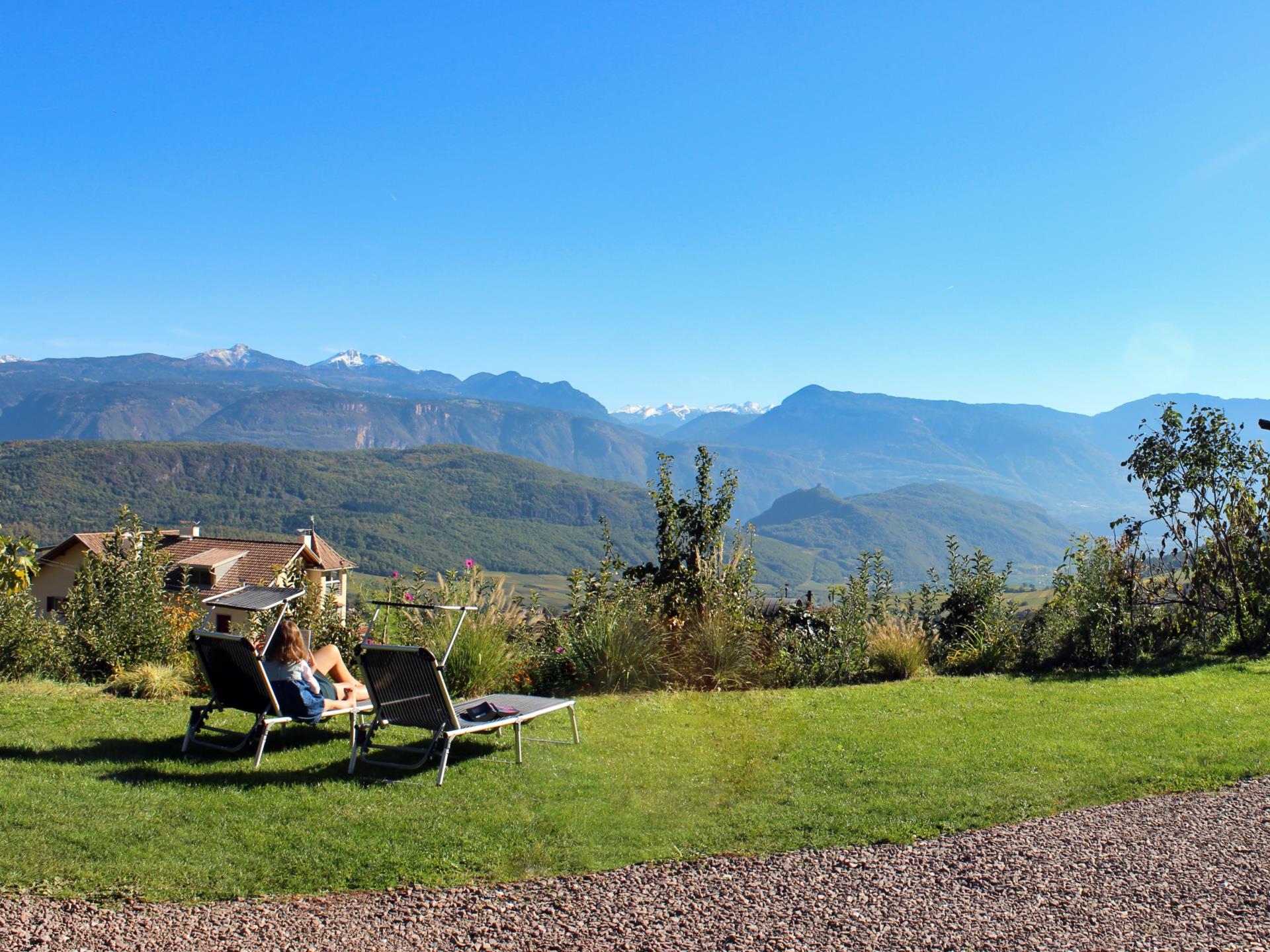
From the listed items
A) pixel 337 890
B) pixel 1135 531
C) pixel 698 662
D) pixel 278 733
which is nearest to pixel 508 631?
pixel 698 662

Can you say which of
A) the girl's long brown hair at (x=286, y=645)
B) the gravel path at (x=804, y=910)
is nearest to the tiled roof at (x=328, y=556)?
the girl's long brown hair at (x=286, y=645)

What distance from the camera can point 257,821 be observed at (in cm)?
446

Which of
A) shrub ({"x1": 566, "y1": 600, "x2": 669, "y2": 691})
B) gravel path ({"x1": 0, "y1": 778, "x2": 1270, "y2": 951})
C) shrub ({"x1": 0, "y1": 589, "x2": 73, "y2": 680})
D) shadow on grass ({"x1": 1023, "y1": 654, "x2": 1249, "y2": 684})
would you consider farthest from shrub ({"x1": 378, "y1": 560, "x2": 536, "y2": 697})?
shadow on grass ({"x1": 1023, "y1": 654, "x2": 1249, "y2": 684})

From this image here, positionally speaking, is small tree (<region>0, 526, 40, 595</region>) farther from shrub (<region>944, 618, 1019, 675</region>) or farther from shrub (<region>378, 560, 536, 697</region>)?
shrub (<region>944, 618, 1019, 675</region>)

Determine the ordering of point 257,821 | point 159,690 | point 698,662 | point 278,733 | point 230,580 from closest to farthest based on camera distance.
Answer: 1. point 257,821
2. point 278,733
3. point 159,690
4. point 698,662
5. point 230,580

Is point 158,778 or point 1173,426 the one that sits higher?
point 1173,426

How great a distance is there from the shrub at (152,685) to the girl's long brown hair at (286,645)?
206 centimetres

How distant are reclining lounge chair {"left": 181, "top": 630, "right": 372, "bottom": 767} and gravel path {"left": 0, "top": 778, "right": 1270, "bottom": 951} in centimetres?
208

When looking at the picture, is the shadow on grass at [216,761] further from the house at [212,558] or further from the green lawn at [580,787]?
the house at [212,558]

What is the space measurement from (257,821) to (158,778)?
3.44 feet

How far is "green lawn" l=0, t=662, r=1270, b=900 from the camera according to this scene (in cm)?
401

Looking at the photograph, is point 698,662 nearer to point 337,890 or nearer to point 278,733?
point 278,733

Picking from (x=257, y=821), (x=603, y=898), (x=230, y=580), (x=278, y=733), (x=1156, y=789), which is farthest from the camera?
(x=230, y=580)

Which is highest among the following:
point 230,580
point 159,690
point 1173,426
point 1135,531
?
point 1173,426
